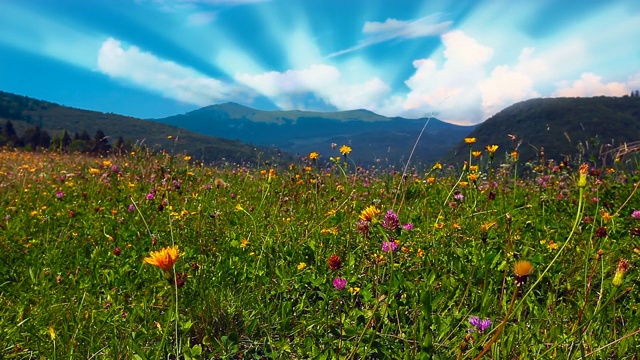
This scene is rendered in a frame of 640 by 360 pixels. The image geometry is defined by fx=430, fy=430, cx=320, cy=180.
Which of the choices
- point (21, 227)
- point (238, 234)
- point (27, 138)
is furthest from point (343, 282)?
point (27, 138)

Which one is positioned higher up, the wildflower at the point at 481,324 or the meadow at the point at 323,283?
the wildflower at the point at 481,324

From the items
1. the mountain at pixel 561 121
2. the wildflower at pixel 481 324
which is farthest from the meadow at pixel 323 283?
the mountain at pixel 561 121

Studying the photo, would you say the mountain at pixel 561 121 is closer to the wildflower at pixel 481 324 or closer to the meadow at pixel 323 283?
the meadow at pixel 323 283

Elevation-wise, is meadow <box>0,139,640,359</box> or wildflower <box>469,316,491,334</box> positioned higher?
wildflower <box>469,316,491,334</box>

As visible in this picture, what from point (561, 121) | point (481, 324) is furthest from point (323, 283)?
→ point (561, 121)

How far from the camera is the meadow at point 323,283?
82.4 inches

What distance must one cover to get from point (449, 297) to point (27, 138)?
4090 inches

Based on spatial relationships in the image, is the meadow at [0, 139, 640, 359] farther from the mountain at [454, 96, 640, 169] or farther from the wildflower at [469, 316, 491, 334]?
the mountain at [454, 96, 640, 169]

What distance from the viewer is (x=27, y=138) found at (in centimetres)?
8700

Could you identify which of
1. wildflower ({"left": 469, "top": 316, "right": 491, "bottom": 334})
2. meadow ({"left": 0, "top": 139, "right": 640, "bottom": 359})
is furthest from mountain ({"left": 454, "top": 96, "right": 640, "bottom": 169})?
wildflower ({"left": 469, "top": 316, "right": 491, "bottom": 334})

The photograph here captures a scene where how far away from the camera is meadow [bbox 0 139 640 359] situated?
6.86ft

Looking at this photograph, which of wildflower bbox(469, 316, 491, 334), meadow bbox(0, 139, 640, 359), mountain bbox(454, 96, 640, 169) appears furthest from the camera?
mountain bbox(454, 96, 640, 169)

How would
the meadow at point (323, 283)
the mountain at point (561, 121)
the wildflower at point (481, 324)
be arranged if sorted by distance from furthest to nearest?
the mountain at point (561, 121)
the meadow at point (323, 283)
the wildflower at point (481, 324)

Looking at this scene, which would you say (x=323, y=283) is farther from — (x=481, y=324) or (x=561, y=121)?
(x=561, y=121)
